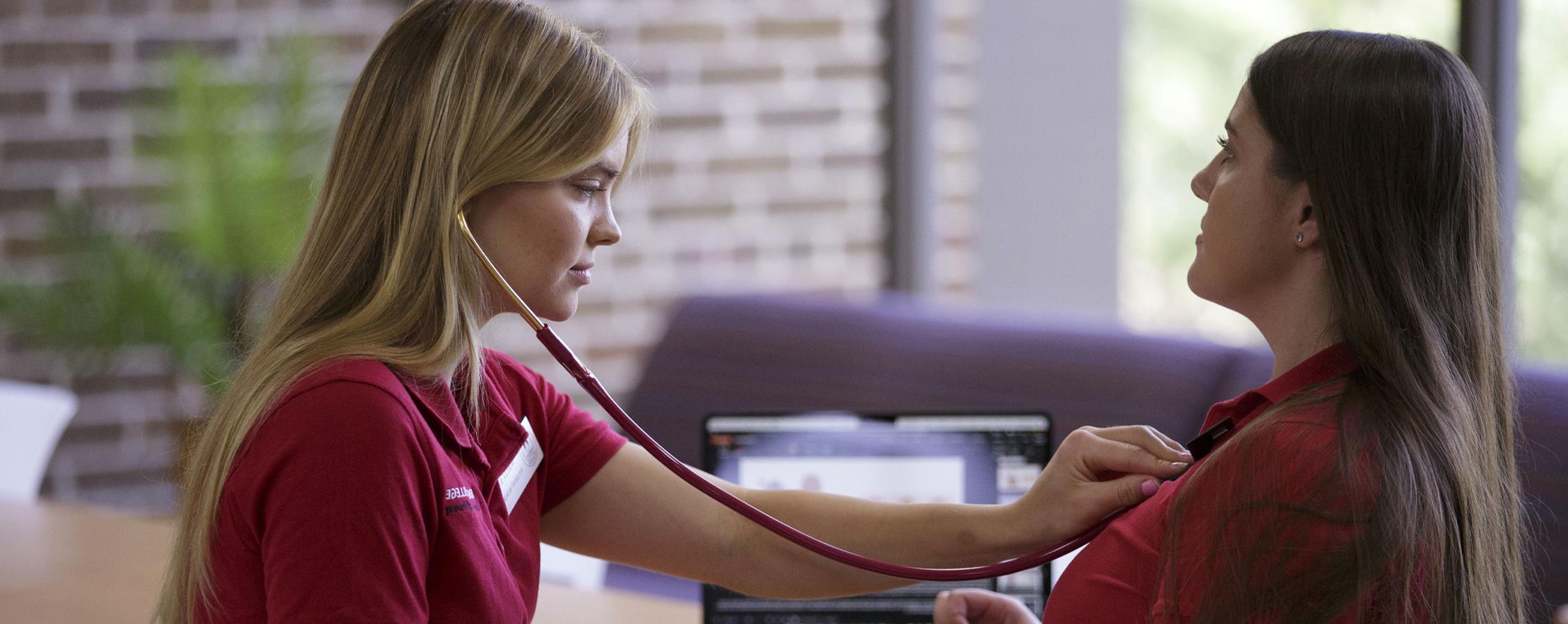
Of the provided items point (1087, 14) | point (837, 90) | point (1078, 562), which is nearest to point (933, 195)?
point (837, 90)

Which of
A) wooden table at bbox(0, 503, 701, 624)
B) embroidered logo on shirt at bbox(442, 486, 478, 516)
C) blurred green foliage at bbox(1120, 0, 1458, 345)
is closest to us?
embroidered logo on shirt at bbox(442, 486, 478, 516)

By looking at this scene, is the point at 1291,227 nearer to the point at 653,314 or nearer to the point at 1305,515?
the point at 1305,515

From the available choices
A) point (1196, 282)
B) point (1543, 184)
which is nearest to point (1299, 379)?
point (1196, 282)

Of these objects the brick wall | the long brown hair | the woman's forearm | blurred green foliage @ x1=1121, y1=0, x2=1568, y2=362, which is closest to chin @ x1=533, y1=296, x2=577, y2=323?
the woman's forearm

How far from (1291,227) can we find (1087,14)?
2981mm

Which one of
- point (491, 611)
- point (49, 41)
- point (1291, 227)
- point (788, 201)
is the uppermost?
point (49, 41)

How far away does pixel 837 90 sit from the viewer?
14.5 ft

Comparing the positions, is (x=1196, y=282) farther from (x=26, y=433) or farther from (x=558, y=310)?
(x=26, y=433)

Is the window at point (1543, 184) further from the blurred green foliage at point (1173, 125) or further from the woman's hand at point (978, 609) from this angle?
the woman's hand at point (978, 609)

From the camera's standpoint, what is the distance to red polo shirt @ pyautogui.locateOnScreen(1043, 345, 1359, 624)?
1145 millimetres

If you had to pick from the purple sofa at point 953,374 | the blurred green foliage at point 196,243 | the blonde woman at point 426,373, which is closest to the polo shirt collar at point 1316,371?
the blonde woman at point 426,373

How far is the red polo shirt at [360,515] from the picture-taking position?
109 cm

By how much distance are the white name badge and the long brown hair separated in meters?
0.59

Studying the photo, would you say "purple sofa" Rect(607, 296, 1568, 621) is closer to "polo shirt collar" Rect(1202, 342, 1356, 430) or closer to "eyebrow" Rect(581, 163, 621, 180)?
"polo shirt collar" Rect(1202, 342, 1356, 430)
